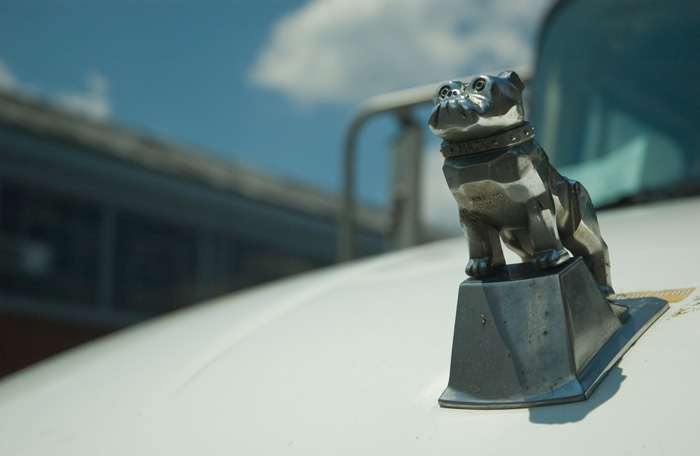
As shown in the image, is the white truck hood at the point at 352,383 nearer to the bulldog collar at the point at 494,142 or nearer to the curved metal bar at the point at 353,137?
the bulldog collar at the point at 494,142

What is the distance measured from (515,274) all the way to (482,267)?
0.12 ft

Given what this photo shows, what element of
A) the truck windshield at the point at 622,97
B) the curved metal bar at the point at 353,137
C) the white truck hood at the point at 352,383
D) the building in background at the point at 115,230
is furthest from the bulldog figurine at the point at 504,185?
the building in background at the point at 115,230

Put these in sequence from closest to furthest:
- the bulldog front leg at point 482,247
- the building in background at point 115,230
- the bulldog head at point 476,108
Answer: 1. the bulldog head at point 476,108
2. the bulldog front leg at point 482,247
3. the building in background at point 115,230

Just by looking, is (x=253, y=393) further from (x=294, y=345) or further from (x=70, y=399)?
(x=70, y=399)

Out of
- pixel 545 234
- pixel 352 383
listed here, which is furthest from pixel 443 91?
pixel 352 383

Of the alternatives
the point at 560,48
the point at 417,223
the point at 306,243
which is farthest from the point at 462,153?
the point at 306,243

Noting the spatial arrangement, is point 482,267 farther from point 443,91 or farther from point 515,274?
point 443,91

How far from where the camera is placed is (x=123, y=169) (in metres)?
8.29

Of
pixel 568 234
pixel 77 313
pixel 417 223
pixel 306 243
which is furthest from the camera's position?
pixel 306 243

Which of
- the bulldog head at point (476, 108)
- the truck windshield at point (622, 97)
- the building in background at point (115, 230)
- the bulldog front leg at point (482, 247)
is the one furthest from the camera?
the building in background at point (115, 230)

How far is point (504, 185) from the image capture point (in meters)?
0.72

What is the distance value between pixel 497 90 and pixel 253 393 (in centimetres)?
51

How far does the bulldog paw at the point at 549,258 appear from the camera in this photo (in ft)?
2.43

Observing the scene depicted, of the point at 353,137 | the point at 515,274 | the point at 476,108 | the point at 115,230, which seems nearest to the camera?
the point at 476,108
